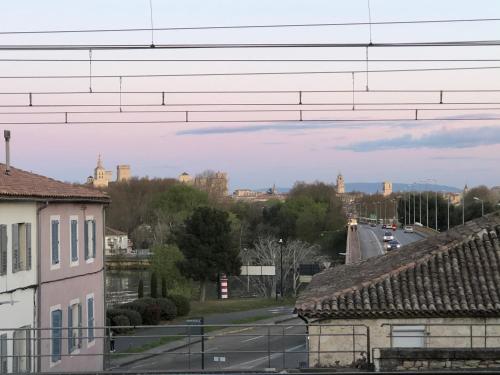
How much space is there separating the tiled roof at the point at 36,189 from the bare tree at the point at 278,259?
162ft

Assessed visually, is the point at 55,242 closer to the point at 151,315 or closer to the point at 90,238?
the point at 90,238

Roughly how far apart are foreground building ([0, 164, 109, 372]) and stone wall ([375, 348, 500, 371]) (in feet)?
19.8

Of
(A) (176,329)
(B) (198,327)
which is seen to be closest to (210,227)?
(A) (176,329)

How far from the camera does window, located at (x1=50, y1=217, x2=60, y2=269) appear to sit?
Result: 2373cm

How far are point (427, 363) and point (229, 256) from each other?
181 ft

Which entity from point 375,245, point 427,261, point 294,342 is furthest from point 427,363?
point 375,245

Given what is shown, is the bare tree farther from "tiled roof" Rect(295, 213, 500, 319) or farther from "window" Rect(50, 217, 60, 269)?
"tiled roof" Rect(295, 213, 500, 319)

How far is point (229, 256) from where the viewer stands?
70.9 meters

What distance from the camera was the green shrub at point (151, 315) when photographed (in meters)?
51.3

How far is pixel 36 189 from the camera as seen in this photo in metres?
23.0

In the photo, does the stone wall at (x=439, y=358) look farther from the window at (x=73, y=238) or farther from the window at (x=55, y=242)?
the window at (x=73, y=238)

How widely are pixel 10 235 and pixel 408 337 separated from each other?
29.8 feet

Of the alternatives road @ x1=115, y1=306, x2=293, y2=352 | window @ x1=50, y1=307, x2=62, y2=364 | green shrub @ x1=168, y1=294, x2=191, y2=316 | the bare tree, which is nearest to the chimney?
window @ x1=50, y1=307, x2=62, y2=364

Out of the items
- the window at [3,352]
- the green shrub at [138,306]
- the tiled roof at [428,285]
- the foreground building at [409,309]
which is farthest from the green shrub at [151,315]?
the window at [3,352]
